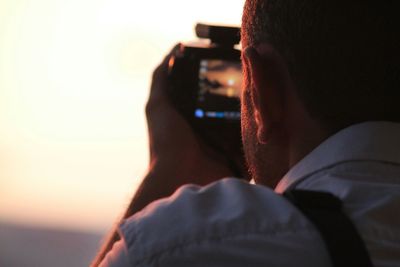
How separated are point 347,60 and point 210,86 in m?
0.44

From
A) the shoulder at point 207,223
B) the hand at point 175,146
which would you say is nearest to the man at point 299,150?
the shoulder at point 207,223

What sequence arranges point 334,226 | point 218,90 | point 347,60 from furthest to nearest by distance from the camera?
point 218,90, point 347,60, point 334,226

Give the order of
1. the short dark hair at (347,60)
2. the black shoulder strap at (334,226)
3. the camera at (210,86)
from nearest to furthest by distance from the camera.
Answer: the black shoulder strap at (334,226) → the short dark hair at (347,60) → the camera at (210,86)

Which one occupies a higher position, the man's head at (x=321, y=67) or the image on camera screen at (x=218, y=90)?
the man's head at (x=321, y=67)

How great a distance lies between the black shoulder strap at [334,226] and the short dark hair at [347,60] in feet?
0.43

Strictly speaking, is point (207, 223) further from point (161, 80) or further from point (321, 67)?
point (161, 80)

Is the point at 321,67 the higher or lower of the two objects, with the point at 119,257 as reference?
higher

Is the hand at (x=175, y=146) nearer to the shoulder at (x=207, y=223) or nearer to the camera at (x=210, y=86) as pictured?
the camera at (x=210, y=86)

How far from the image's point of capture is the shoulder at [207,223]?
0.56 meters

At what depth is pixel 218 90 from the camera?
1.09 metres

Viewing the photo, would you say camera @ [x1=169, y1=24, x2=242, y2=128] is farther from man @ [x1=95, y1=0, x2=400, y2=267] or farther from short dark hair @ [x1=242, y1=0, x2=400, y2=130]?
short dark hair @ [x1=242, y1=0, x2=400, y2=130]

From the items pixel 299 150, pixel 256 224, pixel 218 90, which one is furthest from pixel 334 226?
pixel 218 90

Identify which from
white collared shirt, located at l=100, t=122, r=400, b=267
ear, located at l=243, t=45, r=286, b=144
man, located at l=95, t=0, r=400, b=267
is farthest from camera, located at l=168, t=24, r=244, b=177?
white collared shirt, located at l=100, t=122, r=400, b=267

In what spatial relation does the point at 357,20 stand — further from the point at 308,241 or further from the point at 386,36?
the point at 308,241
